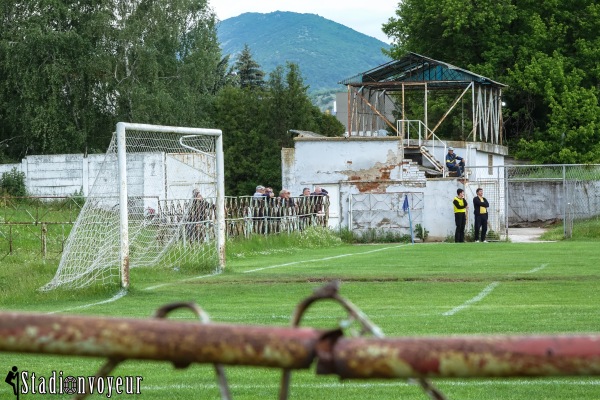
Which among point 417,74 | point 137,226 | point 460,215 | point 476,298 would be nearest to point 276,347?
point 476,298

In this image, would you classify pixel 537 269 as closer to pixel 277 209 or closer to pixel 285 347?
pixel 277 209

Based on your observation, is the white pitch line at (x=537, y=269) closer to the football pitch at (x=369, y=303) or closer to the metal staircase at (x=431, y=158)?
the football pitch at (x=369, y=303)

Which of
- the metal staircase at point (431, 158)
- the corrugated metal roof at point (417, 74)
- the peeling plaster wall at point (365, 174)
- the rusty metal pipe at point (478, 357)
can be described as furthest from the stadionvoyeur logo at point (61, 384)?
the corrugated metal roof at point (417, 74)

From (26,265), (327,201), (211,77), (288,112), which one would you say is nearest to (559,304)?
(26,265)

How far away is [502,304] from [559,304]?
714 mm

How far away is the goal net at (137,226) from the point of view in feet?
57.7

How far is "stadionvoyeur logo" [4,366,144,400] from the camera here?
7.89 metres

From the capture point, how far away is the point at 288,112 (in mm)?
78562

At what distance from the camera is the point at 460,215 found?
3697 centimetres

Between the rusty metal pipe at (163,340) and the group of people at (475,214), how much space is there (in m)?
34.4

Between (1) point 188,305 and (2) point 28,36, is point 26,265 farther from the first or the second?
(2) point 28,36

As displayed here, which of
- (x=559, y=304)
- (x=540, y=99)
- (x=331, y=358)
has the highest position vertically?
(x=540, y=99)

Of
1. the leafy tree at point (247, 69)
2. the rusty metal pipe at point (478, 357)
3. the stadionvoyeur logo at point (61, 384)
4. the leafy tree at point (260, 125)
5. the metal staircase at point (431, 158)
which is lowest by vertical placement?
the stadionvoyeur logo at point (61, 384)

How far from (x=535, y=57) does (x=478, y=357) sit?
58.0 m
